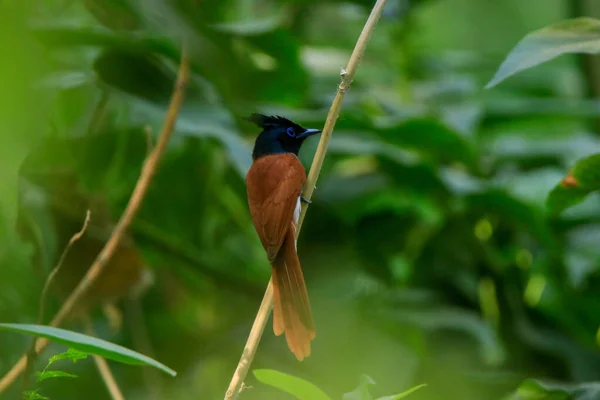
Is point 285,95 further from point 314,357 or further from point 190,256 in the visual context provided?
point 314,357

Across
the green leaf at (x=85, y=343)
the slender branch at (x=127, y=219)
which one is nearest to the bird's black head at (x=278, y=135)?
the slender branch at (x=127, y=219)

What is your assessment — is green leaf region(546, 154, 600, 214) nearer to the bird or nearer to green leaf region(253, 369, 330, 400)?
the bird

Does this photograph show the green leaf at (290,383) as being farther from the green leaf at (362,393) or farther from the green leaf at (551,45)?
the green leaf at (551,45)

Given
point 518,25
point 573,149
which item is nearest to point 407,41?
point 573,149

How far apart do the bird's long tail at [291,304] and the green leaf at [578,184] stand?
343 millimetres

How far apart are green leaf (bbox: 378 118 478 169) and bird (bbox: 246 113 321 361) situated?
427 mm

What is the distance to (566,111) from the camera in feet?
5.34

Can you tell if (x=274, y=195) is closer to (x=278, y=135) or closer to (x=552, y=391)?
(x=278, y=135)

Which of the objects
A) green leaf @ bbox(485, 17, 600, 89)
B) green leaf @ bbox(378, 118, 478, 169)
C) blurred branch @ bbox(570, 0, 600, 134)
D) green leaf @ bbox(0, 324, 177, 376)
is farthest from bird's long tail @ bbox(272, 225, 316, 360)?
blurred branch @ bbox(570, 0, 600, 134)

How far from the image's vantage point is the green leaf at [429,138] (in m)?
1.45

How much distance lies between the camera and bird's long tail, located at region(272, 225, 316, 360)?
710 mm

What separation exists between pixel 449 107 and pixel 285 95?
1.42 ft

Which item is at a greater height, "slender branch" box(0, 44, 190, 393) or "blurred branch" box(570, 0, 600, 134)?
"blurred branch" box(570, 0, 600, 134)

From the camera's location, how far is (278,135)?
1.08m
